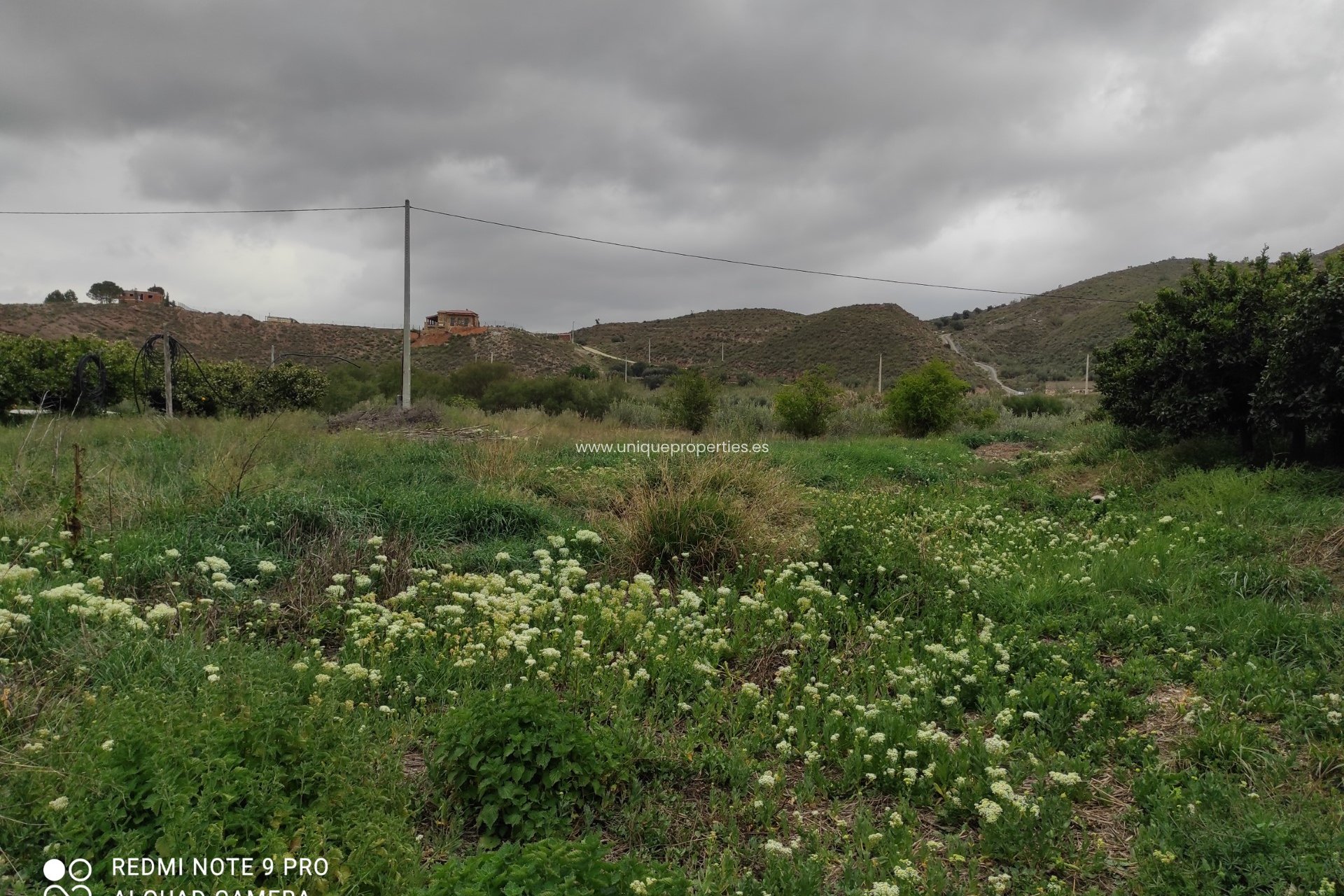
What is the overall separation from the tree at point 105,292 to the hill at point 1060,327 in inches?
2606

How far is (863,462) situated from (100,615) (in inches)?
419

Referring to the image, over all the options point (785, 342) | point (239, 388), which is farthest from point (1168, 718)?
point (785, 342)

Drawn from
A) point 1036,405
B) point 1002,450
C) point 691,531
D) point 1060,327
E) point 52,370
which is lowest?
point 691,531

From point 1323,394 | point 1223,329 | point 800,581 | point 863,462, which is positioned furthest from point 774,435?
point 800,581

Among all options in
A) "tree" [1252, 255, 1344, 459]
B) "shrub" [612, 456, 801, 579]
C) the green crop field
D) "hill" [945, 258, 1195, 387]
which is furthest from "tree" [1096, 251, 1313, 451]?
"hill" [945, 258, 1195, 387]

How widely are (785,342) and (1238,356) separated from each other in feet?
157

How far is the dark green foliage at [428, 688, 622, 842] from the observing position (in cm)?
275

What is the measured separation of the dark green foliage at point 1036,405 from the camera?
2648cm

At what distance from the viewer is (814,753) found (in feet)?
10.5

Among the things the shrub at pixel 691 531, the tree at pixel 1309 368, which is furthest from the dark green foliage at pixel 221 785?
the tree at pixel 1309 368

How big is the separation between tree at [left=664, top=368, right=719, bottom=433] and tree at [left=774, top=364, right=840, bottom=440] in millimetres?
2031

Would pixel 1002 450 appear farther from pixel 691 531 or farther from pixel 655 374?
pixel 655 374

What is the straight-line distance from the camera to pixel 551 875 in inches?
77.2

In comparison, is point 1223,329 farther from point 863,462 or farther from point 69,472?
point 69,472
